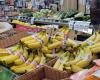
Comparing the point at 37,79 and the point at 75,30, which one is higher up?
the point at 75,30

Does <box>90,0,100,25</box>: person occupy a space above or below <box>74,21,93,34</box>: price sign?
above

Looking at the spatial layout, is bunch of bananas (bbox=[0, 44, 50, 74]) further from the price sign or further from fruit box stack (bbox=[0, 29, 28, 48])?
the price sign

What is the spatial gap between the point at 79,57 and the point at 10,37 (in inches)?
52.6

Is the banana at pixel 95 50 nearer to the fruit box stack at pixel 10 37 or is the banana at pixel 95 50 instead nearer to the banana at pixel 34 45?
the banana at pixel 34 45

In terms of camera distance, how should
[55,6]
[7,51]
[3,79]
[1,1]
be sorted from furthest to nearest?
[1,1] < [55,6] < [7,51] < [3,79]

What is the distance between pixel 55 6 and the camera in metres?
6.64

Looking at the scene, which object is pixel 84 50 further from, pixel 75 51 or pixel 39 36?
pixel 39 36

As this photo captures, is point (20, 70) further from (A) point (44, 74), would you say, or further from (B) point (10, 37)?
(B) point (10, 37)

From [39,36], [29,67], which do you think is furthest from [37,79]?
[39,36]

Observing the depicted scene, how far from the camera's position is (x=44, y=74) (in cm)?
251

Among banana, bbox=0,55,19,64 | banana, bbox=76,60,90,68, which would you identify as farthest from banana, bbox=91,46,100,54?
banana, bbox=0,55,19,64

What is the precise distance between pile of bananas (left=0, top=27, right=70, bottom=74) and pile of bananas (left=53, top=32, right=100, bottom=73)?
0.32 metres

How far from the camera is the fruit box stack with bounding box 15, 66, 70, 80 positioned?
231 cm

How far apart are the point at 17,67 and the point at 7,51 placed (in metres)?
0.35
